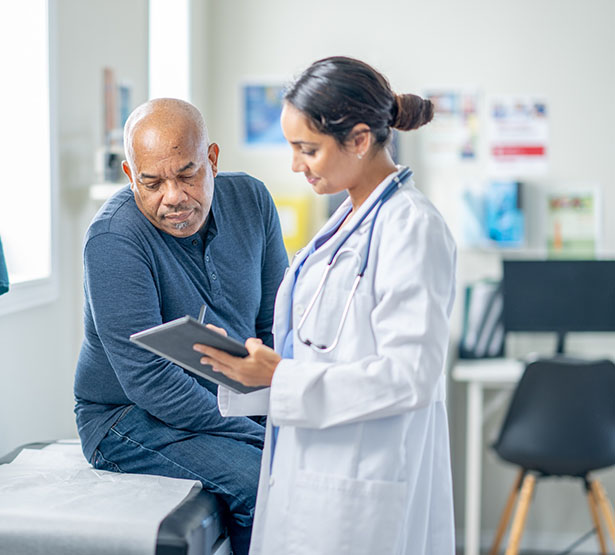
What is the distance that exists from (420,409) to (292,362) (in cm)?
20

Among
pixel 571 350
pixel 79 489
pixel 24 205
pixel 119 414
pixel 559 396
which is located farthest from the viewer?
pixel 571 350

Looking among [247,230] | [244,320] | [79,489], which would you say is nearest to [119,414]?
[79,489]

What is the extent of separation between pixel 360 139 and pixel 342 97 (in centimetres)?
7

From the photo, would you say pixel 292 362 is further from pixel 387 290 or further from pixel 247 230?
pixel 247 230

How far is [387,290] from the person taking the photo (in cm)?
118

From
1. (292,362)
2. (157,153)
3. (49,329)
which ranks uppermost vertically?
(157,153)

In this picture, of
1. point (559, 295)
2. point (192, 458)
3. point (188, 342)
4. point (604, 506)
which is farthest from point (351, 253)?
point (559, 295)

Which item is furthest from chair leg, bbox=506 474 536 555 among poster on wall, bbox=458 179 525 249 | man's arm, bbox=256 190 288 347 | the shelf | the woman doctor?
the shelf

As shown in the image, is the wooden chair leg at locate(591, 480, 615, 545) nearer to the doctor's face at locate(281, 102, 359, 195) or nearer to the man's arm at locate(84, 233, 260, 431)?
the man's arm at locate(84, 233, 260, 431)

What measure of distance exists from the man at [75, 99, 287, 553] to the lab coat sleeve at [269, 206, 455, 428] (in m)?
0.30

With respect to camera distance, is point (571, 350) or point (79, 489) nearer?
point (79, 489)

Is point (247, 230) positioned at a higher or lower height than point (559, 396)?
higher

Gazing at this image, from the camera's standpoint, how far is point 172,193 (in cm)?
143

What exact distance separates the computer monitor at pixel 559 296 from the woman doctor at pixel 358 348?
1.92 m
